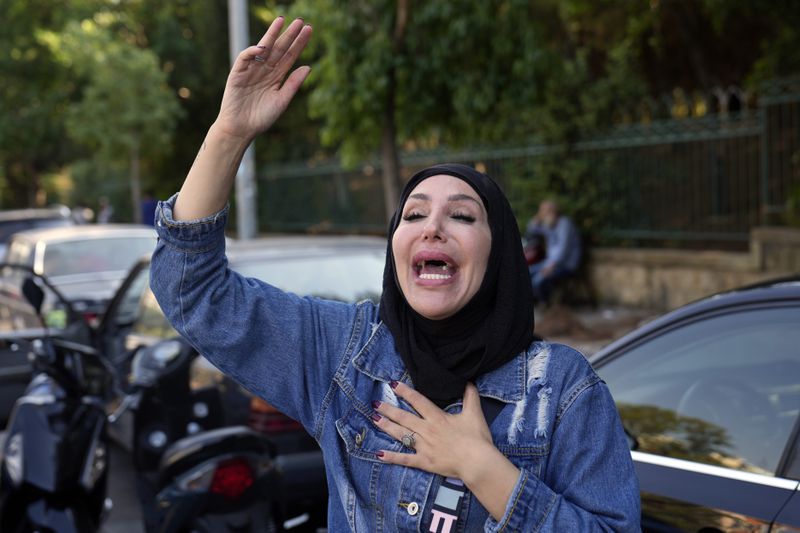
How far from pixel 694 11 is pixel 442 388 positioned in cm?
1629

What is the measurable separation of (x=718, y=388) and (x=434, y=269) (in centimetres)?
151

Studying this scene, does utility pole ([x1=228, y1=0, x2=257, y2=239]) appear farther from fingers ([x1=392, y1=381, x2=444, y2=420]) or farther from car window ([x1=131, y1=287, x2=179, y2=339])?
fingers ([x1=392, y1=381, x2=444, y2=420])

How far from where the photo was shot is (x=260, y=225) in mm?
24125

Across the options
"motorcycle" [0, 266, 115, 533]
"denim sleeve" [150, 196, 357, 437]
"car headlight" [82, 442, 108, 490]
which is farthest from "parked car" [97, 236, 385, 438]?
"denim sleeve" [150, 196, 357, 437]

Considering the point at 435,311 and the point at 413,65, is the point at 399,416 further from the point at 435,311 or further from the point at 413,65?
the point at 413,65

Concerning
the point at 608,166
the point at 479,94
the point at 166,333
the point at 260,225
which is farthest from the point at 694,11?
the point at 166,333

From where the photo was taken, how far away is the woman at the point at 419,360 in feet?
5.89

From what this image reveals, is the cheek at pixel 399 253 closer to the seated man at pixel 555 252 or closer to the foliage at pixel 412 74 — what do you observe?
the foliage at pixel 412 74

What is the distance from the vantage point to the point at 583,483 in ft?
5.82

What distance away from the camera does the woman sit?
179 cm

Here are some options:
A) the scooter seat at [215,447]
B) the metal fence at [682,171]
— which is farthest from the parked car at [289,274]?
the metal fence at [682,171]

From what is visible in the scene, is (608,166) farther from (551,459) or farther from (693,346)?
(551,459)

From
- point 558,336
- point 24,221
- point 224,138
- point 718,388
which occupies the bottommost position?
point 558,336

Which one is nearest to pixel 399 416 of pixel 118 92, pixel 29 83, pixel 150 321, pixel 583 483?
Result: pixel 583 483
